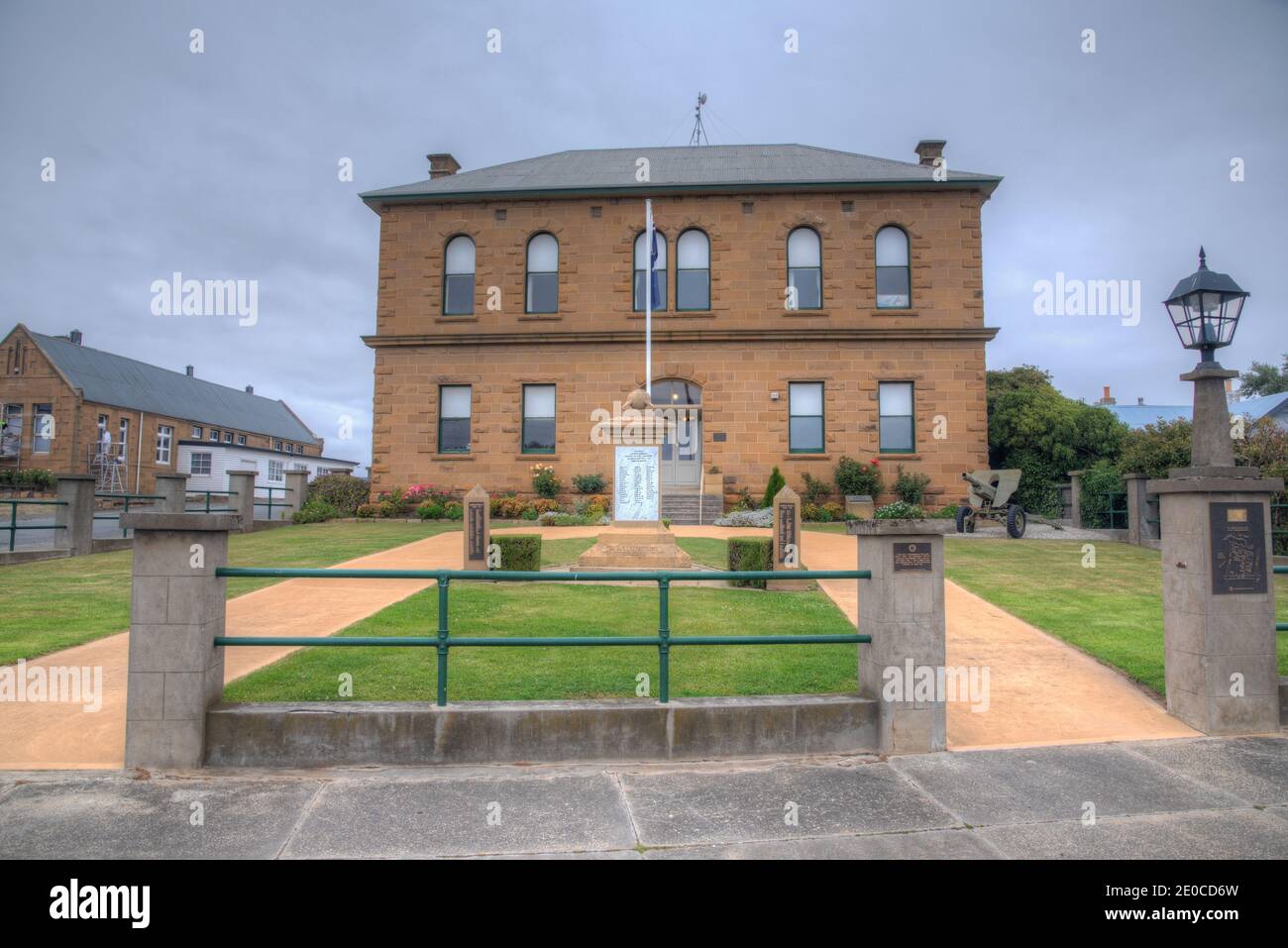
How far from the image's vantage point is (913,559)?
545 centimetres

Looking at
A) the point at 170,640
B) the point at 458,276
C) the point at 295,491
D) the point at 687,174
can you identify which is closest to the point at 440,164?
the point at 458,276

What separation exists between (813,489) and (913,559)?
17.0 metres

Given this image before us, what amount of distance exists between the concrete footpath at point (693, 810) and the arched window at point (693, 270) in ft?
65.6

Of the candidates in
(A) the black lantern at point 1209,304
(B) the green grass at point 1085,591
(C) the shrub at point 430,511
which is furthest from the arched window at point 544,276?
(A) the black lantern at point 1209,304

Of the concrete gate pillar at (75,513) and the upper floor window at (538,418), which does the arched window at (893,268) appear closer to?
the upper floor window at (538,418)

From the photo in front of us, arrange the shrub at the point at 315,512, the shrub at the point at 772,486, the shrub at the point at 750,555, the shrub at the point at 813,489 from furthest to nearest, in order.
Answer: the shrub at the point at 813,489 < the shrub at the point at 315,512 < the shrub at the point at 772,486 < the shrub at the point at 750,555

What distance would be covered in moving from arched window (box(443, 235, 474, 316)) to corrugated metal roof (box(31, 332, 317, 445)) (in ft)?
107

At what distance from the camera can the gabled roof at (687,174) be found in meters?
23.1

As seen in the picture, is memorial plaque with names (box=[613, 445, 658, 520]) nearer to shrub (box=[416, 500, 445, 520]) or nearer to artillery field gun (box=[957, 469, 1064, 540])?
artillery field gun (box=[957, 469, 1064, 540])

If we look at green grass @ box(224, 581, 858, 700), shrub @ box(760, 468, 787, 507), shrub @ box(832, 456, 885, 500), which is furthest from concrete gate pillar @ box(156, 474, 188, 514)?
shrub @ box(832, 456, 885, 500)

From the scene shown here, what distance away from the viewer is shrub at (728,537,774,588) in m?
11.1

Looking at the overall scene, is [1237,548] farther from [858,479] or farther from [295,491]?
[295,491]

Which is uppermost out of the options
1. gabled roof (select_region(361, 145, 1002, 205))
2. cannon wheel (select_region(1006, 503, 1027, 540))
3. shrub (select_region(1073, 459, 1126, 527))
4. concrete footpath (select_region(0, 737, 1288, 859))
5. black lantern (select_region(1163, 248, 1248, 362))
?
gabled roof (select_region(361, 145, 1002, 205))

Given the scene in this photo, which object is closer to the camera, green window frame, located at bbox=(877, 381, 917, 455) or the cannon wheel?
the cannon wheel
